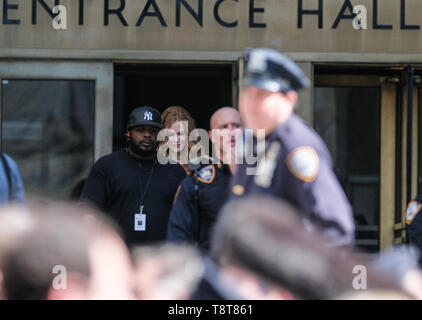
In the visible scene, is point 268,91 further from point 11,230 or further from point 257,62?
point 11,230

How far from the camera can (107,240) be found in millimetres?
2484

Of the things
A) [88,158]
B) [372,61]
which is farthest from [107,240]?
[372,61]

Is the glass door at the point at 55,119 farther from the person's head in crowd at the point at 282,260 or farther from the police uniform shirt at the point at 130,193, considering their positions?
the person's head in crowd at the point at 282,260

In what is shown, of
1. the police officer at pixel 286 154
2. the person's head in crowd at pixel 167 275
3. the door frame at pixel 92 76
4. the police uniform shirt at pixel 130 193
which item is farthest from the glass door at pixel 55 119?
the person's head in crowd at pixel 167 275

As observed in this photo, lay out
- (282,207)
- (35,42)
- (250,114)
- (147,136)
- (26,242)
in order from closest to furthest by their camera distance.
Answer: (26,242)
(282,207)
(250,114)
(147,136)
(35,42)

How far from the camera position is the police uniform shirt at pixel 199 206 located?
15.4ft

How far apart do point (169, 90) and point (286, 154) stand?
4.96 metres

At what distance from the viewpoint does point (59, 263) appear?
2338mm

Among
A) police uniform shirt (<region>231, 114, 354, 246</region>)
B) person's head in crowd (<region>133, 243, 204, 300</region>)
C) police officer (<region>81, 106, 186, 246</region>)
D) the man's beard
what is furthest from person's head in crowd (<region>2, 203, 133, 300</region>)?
the man's beard

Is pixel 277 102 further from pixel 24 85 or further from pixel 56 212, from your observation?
pixel 24 85

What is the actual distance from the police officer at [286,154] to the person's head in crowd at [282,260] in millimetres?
509

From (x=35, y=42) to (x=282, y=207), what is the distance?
5.29 metres

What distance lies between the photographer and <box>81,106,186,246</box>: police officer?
19.6 feet

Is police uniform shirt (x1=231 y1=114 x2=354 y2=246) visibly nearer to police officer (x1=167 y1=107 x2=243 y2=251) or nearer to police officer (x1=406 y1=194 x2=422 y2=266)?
police officer (x1=167 y1=107 x2=243 y2=251)
